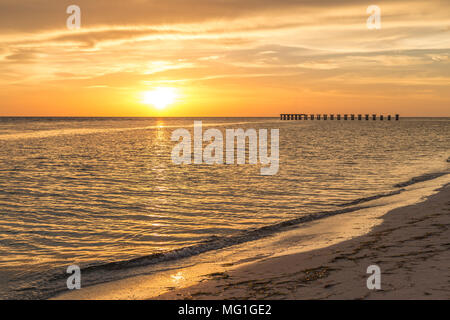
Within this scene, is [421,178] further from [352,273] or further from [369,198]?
[352,273]

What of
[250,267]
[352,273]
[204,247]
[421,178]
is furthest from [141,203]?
[421,178]

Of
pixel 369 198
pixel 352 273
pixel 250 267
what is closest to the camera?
pixel 352 273

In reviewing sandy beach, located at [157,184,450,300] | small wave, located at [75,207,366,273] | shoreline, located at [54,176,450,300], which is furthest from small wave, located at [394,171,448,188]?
sandy beach, located at [157,184,450,300]

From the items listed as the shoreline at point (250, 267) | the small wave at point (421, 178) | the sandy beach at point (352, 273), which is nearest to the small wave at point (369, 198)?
the small wave at point (421, 178)

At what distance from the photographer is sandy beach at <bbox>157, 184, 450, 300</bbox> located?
5.73 meters

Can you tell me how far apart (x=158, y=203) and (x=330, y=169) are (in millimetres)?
13696

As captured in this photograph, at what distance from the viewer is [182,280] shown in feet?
23.8

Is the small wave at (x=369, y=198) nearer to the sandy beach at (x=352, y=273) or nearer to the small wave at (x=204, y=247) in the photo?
the small wave at (x=204, y=247)

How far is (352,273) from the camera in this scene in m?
6.55

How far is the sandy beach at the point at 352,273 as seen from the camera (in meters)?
5.73

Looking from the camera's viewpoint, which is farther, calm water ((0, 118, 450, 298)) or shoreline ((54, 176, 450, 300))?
calm water ((0, 118, 450, 298))

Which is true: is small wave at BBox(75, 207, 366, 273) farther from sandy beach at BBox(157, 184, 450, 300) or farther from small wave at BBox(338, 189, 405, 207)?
small wave at BBox(338, 189, 405, 207)
